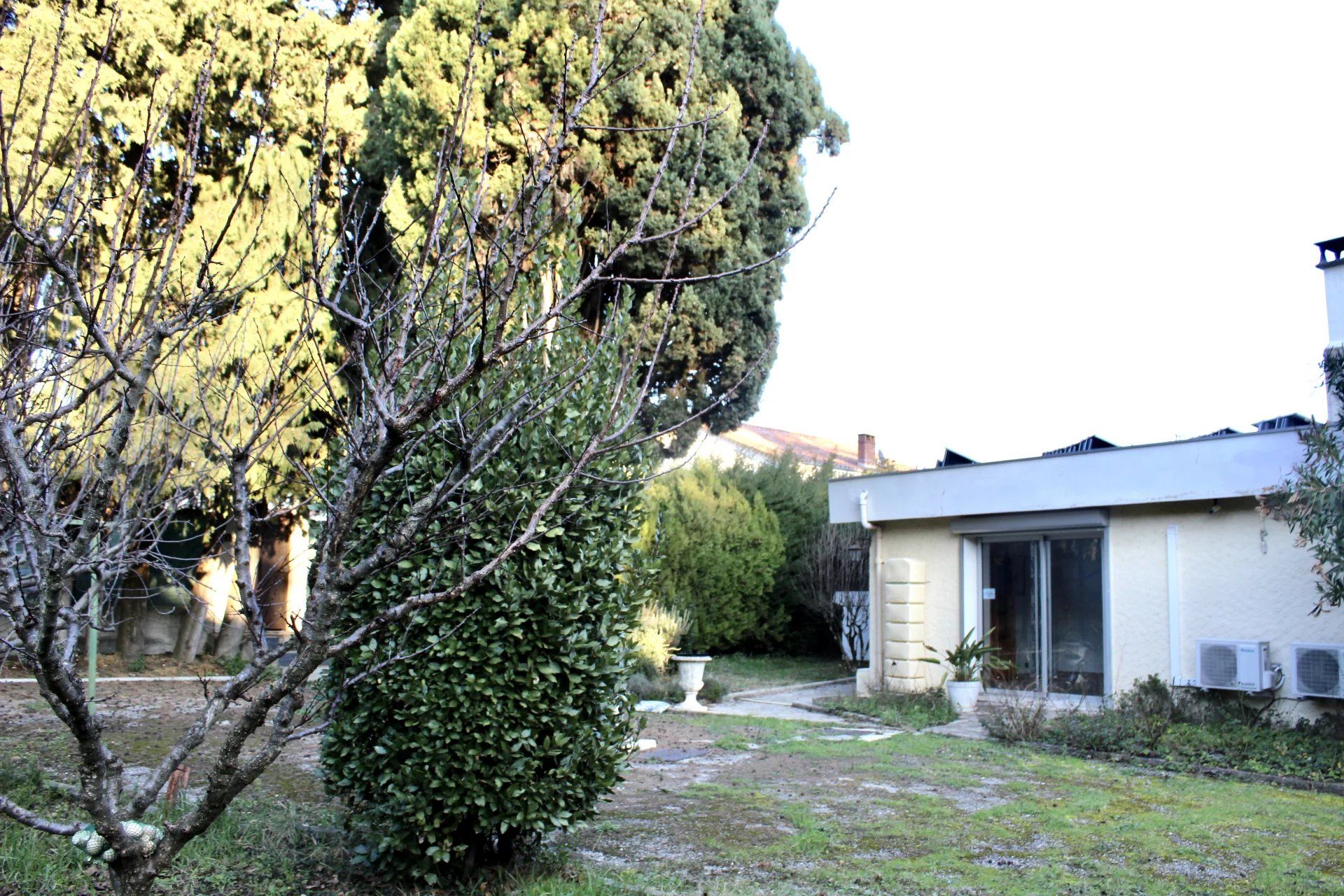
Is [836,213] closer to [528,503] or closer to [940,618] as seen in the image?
[528,503]

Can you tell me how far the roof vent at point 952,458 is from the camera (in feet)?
42.9

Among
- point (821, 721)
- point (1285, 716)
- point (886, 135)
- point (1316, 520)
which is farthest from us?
point (821, 721)

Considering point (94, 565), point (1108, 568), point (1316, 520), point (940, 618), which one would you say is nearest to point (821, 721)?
point (940, 618)

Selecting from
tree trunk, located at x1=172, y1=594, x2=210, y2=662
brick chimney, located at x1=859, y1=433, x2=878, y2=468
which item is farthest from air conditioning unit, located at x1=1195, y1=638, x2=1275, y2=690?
brick chimney, located at x1=859, y1=433, x2=878, y2=468

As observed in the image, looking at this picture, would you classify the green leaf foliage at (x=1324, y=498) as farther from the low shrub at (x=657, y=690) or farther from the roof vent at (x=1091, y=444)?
the low shrub at (x=657, y=690)

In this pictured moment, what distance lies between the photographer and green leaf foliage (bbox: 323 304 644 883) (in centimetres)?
410

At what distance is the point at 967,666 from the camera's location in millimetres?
11141

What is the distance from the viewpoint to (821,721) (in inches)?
419

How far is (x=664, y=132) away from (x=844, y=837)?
10110 mm

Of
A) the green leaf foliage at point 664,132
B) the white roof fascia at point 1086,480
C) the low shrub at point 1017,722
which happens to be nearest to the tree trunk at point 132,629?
the green leaf foliage at point 664,132

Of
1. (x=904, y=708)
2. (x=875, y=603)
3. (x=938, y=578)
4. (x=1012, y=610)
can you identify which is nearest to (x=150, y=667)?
(x=875, y=603)

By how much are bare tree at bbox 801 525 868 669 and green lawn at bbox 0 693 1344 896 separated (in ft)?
28.3

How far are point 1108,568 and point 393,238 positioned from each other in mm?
10006

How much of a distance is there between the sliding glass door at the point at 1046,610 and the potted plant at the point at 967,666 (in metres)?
0.26
